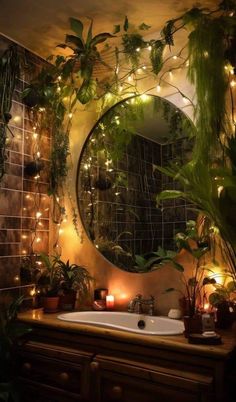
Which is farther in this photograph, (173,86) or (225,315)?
(173,86)

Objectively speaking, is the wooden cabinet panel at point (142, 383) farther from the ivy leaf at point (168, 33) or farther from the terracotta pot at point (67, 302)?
the ivy leaf at point (168, 33)

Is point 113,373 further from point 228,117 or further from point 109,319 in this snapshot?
point 228,117

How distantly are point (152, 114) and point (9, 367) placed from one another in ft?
6.04

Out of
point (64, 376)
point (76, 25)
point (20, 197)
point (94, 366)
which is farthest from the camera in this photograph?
point (20, 197)

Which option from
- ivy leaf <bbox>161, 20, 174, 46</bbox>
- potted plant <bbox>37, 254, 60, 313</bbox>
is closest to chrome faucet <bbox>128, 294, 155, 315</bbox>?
potted plant <bbox>37, 254, 60, 313</bbox>

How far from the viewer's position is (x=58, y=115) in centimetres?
266

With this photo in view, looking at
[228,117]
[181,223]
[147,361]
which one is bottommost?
[147,361]

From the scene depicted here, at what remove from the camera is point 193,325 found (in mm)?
1700

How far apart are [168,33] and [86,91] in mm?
652

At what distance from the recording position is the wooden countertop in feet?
4.95

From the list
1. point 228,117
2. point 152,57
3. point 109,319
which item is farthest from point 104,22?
point 109,319

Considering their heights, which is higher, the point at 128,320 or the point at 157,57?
the point at 157,57

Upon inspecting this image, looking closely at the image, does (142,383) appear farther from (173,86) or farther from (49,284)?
(173,86)

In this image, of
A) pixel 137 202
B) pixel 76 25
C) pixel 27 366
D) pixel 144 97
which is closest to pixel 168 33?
pixel 144 97
